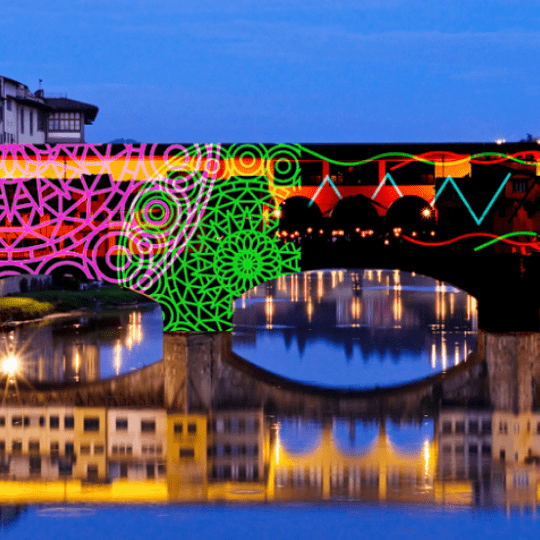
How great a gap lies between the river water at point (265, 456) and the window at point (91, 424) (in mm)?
112

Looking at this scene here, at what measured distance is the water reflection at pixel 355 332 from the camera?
4547 centimetres

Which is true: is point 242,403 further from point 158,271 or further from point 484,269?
point 484,269

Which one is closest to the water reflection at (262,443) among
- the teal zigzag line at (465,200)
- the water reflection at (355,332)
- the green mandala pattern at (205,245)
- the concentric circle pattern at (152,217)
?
the water reflection at (355,332)

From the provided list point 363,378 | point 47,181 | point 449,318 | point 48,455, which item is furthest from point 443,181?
point 449,318

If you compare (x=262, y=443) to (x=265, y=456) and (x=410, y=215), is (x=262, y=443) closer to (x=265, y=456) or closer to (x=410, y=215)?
(x=265, y=456)

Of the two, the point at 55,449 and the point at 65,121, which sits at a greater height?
the point at 65,121

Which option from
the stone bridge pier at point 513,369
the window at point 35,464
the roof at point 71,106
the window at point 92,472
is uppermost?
the roof at point 71,106

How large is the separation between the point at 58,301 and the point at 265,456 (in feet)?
159

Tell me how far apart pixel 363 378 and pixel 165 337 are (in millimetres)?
10639

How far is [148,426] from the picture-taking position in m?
31.0

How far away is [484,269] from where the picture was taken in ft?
155

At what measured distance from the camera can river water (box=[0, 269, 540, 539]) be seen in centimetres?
1939

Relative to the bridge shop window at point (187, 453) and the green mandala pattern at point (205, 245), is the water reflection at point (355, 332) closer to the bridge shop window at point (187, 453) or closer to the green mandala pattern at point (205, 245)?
the green mandala pattern at point (205, 245)

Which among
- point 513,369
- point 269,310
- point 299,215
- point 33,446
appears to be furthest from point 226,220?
point 269,310
